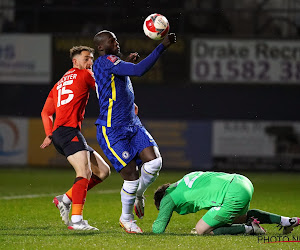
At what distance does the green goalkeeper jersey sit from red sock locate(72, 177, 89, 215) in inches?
37.3

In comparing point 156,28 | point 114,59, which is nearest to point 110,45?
point 114,59

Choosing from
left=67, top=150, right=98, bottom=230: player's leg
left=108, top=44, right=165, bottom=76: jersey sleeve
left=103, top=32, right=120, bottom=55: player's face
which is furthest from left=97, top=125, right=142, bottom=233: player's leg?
left=103, top=32, right=120, bottom=55: player's face

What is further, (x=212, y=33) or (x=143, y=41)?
(x=212, y=33)

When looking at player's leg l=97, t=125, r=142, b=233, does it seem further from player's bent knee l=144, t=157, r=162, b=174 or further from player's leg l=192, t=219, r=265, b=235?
player's leg l=192, t=219, r=265, b=235

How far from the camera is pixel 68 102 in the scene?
792 centimetres

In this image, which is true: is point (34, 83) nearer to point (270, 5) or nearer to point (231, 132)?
point (231, 132)

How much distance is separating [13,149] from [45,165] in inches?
41.7

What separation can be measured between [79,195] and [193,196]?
1349 mm

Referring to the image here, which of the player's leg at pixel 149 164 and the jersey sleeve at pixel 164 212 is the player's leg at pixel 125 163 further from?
the jersey sleeve at pixel 164 212

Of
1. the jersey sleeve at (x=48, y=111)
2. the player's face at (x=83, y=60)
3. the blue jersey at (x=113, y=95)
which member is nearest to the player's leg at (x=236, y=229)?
the blue jersey at (x=113, y=95)

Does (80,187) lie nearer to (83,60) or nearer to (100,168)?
(100,168)

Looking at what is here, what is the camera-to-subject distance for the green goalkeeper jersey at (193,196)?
22.9ft

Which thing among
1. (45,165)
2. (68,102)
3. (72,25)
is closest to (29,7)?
(72,25)

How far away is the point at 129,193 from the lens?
7.24 m
